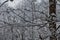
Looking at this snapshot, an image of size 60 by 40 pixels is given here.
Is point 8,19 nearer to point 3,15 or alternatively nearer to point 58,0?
point 3,15

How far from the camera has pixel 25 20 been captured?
2570mm

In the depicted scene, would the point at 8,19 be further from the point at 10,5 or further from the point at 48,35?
the point at 48,35

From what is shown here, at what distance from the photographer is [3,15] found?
2.56 m

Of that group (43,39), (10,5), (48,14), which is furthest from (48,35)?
(10,5)

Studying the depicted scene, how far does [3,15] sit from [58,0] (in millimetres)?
811

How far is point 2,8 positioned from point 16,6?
0.66 ft

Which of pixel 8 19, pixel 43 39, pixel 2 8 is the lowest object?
pixel 43 39

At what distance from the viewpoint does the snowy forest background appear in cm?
254

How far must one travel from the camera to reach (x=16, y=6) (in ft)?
8.45

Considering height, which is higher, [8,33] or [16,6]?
[16,6]

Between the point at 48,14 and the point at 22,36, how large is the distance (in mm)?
483

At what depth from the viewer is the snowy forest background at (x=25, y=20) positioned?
100.0 inches

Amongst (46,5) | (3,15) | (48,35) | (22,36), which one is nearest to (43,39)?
(48,35)

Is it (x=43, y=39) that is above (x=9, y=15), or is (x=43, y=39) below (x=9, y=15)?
below
